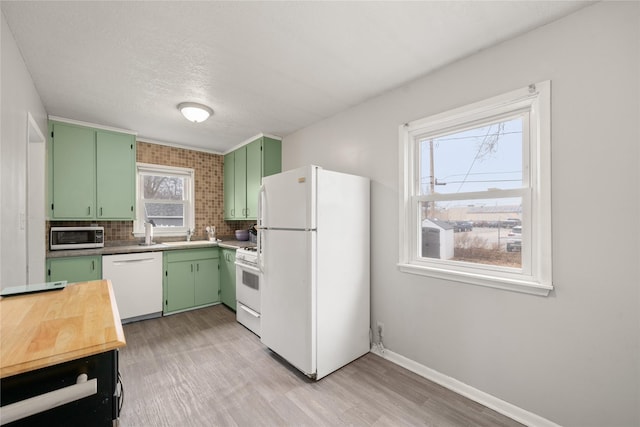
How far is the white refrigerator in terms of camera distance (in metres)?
2.11

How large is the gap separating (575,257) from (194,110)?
316 centimetres

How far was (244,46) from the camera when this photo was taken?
1778 mm

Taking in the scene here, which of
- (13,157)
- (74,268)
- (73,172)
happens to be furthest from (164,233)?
(13,157)

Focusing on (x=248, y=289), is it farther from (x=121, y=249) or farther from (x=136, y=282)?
(x=121, y=249)

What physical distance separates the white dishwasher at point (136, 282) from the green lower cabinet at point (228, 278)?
0.76 metres

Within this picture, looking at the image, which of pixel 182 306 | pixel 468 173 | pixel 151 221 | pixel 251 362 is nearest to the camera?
pixel 468 173

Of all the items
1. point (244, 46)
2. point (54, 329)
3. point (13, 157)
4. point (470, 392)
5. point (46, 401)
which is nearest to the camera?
point (46, 401)

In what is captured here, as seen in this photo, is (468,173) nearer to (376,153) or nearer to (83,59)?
(376,153)

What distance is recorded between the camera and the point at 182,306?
355 cm

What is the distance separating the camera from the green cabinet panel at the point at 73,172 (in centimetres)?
296

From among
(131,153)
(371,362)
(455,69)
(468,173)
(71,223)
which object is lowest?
(371,362)

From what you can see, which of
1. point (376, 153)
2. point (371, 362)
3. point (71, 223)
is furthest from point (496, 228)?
point (71, 223)

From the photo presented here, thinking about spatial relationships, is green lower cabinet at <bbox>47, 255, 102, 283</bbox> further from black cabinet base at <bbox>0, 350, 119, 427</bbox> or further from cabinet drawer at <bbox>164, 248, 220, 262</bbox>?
black cabinet base at <bbox>0, 350, 119, 427</bbox>

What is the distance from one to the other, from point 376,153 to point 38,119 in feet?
10.1
